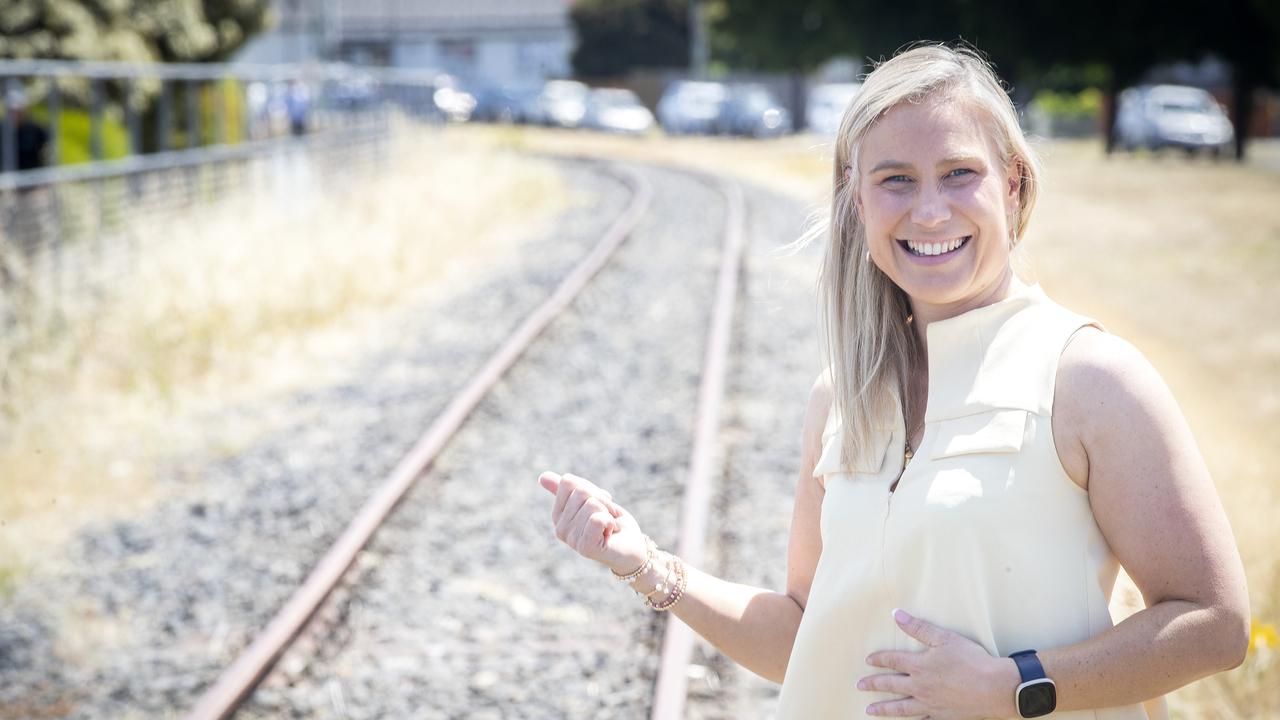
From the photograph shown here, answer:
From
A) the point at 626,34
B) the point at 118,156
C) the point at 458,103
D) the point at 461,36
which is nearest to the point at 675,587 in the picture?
the point at 118,156

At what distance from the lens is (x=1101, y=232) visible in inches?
734

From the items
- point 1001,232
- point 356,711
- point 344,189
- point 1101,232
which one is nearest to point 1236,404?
point 356,711

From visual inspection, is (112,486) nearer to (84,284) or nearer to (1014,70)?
(84,284)

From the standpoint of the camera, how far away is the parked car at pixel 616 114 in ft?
136

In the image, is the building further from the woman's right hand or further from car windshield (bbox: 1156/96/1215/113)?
the woman's right hand

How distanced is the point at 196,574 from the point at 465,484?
1.57m

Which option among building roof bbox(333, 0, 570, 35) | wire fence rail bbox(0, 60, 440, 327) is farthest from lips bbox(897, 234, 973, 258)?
building roof bbox(333, 0, 570, 35)

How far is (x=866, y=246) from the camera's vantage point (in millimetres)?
2061

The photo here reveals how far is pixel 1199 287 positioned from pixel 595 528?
13.2m

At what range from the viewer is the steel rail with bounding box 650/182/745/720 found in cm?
418

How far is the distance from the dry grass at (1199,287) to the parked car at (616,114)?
28.9ft

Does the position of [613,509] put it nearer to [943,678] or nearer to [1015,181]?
[943,678]

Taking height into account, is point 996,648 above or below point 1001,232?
below

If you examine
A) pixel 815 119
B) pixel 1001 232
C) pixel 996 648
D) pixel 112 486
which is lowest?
pixel 815 119
